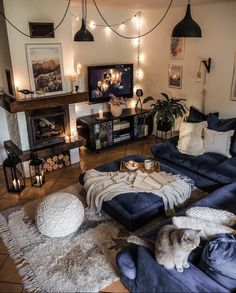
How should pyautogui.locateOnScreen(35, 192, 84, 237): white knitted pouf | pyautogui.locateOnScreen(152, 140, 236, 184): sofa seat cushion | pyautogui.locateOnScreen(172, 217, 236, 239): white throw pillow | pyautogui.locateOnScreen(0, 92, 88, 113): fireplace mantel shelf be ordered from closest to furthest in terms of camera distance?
pyautogui.locateOnScreen(172, 217, 236, 239): white throw pillow → pyautogui.locateOnScreen(35, 192, 84, 237): white knitted pouf → pyautogui.locateOnScreen(152, 140, 236, 184): sofa seat cushion → pyautogui.locateOnScreen(0, 92, 88, 113): fireplace mantel shelf

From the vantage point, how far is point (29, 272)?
251 centimetres

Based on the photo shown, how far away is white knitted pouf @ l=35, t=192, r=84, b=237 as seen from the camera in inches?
109

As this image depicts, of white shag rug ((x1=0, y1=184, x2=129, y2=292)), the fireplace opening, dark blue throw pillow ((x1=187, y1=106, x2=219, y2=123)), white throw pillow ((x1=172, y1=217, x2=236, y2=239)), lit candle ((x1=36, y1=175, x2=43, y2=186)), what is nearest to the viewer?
white throw pillow ((x1=172, y1=217, x2=236, y2=239))

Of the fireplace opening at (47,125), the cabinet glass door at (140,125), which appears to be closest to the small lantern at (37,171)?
the fireplace opening at (47,125)

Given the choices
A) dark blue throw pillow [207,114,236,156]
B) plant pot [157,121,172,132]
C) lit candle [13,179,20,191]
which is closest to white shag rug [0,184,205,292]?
lit candle [13,179,20,191]

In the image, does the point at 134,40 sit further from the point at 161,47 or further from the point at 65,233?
the point at 65,233

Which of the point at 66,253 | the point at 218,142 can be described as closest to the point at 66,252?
the point at 66,253

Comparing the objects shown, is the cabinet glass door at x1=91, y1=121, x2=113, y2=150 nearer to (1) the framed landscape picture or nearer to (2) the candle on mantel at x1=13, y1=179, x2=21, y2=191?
(1) the framed landscape picture

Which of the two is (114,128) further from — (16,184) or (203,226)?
(203,226)

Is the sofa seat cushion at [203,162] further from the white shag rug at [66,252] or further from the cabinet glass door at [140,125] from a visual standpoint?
the cabinet glass door at [140,125]

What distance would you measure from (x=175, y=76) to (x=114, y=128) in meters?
1.47

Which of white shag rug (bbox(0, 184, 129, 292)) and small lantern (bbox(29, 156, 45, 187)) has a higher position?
small lantern (bbox(29, 156, 45, 187))

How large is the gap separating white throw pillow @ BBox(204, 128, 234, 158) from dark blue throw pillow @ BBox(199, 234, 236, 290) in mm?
2141

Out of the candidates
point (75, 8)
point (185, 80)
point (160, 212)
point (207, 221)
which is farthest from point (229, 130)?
point (75, 8)
